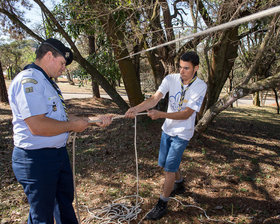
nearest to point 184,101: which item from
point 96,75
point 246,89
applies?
point 246,89

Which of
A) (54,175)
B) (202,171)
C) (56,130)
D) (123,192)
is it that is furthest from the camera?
(202,171)

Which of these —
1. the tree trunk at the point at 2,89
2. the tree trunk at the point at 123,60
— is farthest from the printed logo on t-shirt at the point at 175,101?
the tree trunk at the point at 2,89

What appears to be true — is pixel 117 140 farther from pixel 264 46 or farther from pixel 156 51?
pixel 264 46

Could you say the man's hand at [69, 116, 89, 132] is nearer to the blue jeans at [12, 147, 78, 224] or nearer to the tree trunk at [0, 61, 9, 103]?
the blue jeans at [12, 147, 78, 224]

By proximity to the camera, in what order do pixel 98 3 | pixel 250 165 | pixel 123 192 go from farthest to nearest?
pixel 98 3
pixel 250 165
pixel 123 192

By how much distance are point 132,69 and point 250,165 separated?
11.4 feet

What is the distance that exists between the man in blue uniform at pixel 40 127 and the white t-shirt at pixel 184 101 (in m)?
1.26

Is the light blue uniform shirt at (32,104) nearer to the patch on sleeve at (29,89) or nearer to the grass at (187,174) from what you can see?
the patch on sleeve at (29,89)

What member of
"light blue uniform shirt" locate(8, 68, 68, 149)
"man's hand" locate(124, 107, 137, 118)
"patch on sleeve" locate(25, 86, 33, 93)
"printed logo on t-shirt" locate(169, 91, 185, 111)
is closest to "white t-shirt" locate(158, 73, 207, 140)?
"printed logo on t-shirt" locate(169, 91, 185, 111)

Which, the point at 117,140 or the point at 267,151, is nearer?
the point at 267,151

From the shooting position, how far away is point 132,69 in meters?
5.64

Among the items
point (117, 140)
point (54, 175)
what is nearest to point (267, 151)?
point (117, 140)

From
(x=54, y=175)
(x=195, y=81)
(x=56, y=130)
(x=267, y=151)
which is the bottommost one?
(x=267, y=151)

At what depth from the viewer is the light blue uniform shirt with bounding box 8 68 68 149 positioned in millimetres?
1699
